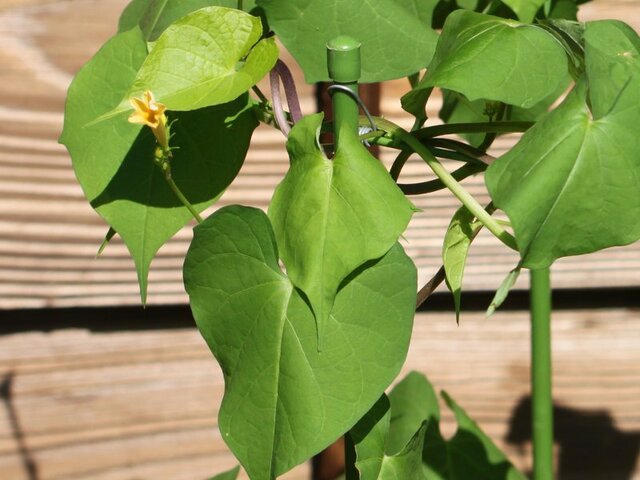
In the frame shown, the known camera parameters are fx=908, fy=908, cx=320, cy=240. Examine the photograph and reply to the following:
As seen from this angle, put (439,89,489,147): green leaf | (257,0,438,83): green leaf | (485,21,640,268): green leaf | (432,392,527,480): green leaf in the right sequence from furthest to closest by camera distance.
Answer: (432,392,527,480): green leaf, (439,89,489,147): green leaf, (257,0,438,83): green leaf, (485,21,640,268): green leaf

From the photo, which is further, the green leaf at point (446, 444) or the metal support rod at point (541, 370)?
the green leaf at point (446, 444)

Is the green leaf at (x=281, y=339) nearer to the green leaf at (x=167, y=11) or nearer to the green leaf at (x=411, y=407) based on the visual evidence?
the green leaf at (x=167, y=11)

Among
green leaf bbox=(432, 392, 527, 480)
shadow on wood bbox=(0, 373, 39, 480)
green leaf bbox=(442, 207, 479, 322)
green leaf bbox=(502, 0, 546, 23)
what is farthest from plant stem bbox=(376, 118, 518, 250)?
shadow on wood bbox=(0, 373, 39, 480)

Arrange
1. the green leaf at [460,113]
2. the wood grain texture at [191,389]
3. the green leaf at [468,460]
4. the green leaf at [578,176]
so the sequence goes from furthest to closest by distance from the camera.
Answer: the wood grain texture at [191,389] → the green leaf at [468,460] → the green leaf at [460,113] → the green leaf at [578,176]

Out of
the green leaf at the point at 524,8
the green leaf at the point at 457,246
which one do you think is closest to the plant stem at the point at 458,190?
the green leaf at the point at 457,246

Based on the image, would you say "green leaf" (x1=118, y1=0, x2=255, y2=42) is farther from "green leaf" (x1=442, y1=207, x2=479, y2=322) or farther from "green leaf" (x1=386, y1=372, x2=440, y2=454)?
"green leaf" (x1=386, y1=372, x2=440, y2=454)

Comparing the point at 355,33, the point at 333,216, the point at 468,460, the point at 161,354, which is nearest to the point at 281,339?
the point at 333,216

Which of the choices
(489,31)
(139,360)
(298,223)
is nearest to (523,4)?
(489,31)

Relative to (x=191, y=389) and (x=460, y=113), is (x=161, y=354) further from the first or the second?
(x=460, y=113)

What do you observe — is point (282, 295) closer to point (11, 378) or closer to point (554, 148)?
point (554, 148)
